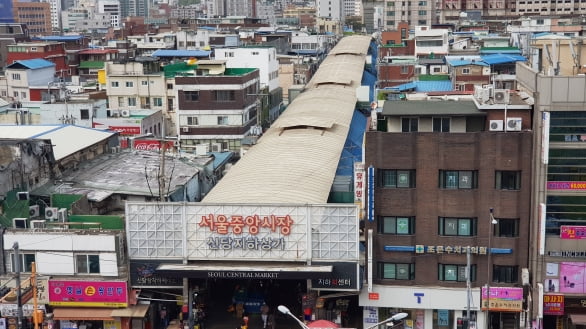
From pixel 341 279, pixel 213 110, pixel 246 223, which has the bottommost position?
pixel 341 279

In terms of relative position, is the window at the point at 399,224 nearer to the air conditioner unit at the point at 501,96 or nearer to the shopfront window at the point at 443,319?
the shopfront window at the point at 443,319

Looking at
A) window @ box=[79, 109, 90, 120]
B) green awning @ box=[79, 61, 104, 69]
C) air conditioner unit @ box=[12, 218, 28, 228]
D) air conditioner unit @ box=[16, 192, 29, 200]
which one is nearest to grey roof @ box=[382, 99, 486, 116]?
air conditioner unit @ box=[12, 218, 28, 228]

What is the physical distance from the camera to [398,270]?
126 feet

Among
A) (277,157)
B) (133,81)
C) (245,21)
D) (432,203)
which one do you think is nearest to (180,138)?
(133,81)

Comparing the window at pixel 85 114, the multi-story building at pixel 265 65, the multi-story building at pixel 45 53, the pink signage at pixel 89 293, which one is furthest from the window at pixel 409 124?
the multi-story building at pixel 45 53

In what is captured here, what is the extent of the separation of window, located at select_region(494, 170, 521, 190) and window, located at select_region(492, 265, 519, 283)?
379cm

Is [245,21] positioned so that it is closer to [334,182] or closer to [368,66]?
[368,66]

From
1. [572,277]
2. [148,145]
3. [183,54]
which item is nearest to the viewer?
[572,277]

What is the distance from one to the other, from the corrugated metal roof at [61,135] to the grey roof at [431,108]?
20.2 metres

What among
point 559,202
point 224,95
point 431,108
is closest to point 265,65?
point 224,95

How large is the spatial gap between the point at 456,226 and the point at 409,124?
5338 millimetres

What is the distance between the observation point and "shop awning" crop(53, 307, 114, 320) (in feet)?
121

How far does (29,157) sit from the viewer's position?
145 ft

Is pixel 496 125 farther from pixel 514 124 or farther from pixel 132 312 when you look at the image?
pixel 132 312
